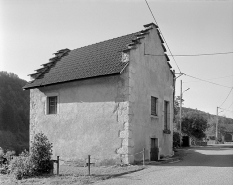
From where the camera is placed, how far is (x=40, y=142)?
11805mm

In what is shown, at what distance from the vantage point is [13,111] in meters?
85.4

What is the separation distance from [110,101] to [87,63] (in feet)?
12.2

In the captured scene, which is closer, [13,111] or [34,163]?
[34,163]

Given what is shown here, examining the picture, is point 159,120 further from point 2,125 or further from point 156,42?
point 2,125

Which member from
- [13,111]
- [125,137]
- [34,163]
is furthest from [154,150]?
[13,111]

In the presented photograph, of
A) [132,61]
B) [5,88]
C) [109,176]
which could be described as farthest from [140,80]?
[5,88]

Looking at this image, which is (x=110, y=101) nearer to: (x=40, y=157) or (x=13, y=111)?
(x=40, y=157)

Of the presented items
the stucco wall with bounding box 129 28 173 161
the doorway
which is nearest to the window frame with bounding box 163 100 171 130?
the stucco wall with bounding box 129 28 173 161

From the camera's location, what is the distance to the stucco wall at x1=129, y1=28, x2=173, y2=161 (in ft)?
48.2

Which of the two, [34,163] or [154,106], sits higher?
[154,106]

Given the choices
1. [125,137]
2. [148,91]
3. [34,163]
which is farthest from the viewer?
[148,91]

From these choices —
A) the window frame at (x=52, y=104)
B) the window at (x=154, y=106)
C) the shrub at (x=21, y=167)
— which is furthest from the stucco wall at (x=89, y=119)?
the shrub at (x=21, y=167)

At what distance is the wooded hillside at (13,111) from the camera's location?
83875mm

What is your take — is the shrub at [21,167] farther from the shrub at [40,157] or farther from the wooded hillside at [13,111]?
the wooded hillside at [13,111]
